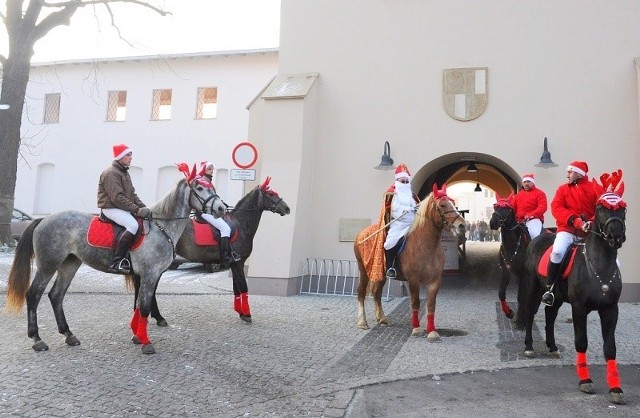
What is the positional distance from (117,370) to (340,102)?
26.9 ft

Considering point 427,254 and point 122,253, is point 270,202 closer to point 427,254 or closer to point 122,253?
point 427,254

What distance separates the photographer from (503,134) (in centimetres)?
1073

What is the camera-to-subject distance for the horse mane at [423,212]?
7030 mm

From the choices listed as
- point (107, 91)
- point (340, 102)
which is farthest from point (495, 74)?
point (107, 91)

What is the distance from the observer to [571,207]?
5.27 m

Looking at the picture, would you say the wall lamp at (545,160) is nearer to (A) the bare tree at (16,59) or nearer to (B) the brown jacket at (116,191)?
(B) the brown jacket at (116,191)

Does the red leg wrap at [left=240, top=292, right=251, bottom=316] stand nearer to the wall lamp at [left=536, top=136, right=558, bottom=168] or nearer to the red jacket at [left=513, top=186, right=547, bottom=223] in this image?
the red jacket at [left=513, top=186, right=547, bottom=223]

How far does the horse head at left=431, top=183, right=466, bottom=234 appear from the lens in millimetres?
6543

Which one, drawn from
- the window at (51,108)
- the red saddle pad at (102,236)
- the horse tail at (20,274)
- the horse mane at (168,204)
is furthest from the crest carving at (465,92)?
the window at (51,108)

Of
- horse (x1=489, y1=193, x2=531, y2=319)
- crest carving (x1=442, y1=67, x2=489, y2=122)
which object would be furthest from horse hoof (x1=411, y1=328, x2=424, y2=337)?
crest carving (x1=442, y1=67, x2=489, y2=122)

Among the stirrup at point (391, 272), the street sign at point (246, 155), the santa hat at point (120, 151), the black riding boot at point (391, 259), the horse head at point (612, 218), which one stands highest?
the street sign at point (246, 155)

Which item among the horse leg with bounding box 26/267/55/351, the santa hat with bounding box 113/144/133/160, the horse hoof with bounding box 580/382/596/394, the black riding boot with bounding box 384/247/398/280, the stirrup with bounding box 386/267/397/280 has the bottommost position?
the horse hoof with bounding box 580/382/596/394

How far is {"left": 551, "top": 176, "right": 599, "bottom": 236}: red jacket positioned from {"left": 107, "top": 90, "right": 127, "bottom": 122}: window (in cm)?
2021

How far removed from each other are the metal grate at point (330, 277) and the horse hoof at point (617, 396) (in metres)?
6.67
